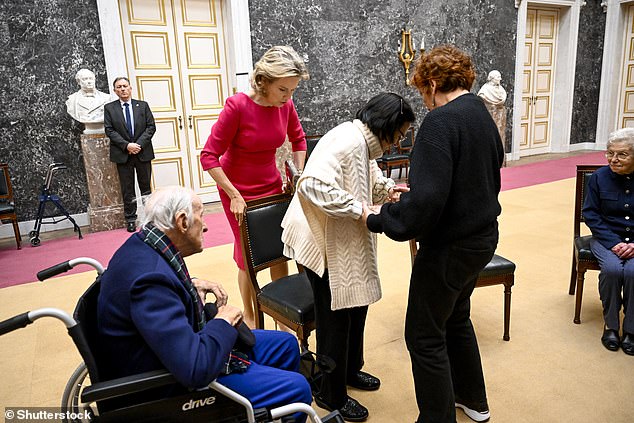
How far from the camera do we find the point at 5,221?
5273 millimetres

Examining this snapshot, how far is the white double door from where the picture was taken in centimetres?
604

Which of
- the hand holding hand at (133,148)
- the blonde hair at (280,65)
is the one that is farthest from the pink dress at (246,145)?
the hand holding hand at (133,148)

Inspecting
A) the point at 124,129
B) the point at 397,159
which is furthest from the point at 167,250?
the point at 397,159

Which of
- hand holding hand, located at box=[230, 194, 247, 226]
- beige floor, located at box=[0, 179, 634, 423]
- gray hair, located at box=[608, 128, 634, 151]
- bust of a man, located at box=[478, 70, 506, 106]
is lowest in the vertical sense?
beige floor, located at box=[0, 179, 634, 423]

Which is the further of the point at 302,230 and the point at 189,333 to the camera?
the point at 302,230

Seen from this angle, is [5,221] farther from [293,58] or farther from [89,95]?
[293,58]

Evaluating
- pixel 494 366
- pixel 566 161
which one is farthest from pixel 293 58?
pixel 566 161

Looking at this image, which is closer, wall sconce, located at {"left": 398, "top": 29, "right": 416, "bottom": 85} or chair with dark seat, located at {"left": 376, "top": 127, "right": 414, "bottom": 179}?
chair with dark seat, located at {"left": 376, "top": 127, "right": 414, "bottom": 179}

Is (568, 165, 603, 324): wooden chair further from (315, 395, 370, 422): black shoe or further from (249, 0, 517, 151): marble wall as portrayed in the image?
(249, 0, 517, 151): marble wall

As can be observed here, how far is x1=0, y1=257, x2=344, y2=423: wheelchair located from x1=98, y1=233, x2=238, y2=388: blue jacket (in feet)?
0.15

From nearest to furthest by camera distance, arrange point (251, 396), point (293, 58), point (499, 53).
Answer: point (251, 396)
point (293, 58)
point (499, 53)

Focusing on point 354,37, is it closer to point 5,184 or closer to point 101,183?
point 101,183

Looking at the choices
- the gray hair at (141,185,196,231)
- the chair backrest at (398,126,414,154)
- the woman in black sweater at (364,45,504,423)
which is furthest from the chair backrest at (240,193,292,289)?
the chair backrest at (398,126,414,154)

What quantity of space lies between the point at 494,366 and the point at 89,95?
16.4 feet
